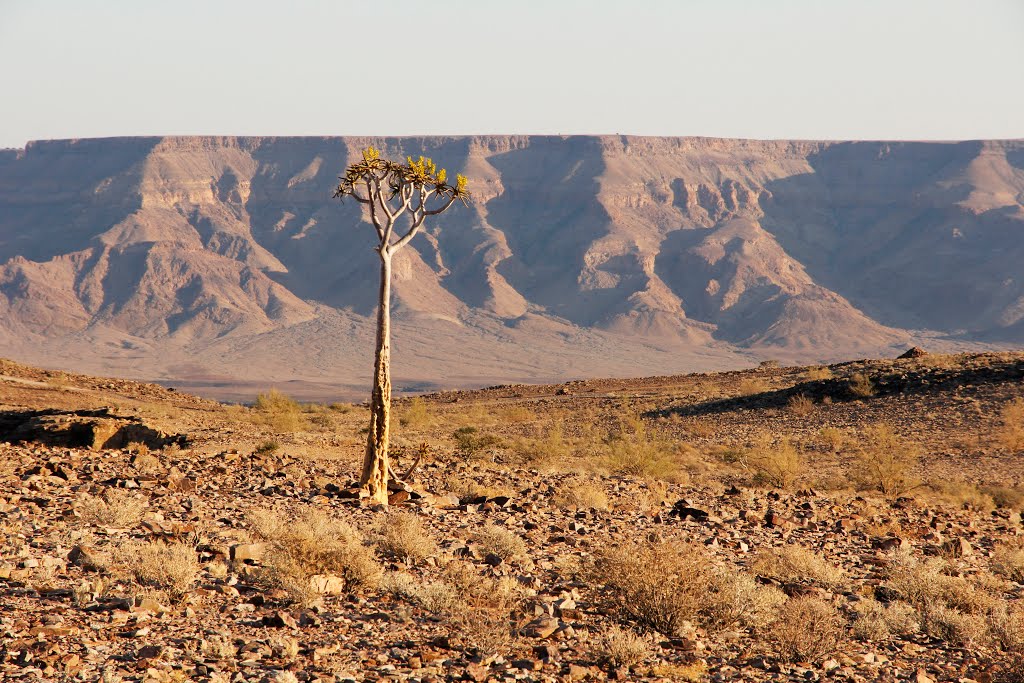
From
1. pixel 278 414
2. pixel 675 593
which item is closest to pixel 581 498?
pixel 675 593

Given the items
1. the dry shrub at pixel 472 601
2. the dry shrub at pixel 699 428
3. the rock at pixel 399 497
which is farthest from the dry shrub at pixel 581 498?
the dry shrub at pixel 699 428

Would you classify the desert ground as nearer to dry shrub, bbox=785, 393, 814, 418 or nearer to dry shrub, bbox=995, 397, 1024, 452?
dry shrub, bbox=995, 397, 1024, 452

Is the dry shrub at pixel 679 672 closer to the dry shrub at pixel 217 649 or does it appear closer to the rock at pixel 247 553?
the dry shrub at pixel 217 649

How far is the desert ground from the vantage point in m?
8.36

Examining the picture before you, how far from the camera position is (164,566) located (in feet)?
31.0

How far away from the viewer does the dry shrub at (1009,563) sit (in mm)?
12492

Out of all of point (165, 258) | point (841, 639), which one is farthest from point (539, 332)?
point (841, 639)

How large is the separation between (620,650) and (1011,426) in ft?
77.3

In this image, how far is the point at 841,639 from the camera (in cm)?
946

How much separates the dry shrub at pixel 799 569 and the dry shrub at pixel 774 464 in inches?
367

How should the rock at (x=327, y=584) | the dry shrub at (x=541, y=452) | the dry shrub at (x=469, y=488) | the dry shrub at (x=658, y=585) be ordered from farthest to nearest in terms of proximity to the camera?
the dry shrub at (x=541, y=452)
the dry shrub at (x=469, y=488)
the rock at (x=327, y=584)
the dry shrub at (x=658, y=585)

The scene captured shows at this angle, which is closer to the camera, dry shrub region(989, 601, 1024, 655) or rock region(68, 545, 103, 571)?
dry shrub region(989, 601, 1024, 655)

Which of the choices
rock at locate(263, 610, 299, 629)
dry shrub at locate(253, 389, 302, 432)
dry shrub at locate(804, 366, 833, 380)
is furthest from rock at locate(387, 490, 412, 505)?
dry shrub at locate(804, 366, 833, 380)

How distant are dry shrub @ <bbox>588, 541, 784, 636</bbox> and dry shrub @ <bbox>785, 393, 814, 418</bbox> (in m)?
25.4
